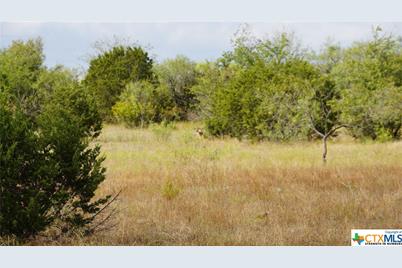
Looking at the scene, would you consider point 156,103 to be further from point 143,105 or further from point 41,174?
point 41,174

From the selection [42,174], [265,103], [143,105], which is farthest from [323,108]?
[42,174]

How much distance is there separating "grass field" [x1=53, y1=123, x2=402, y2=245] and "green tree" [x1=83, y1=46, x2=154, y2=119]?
1.45 ft

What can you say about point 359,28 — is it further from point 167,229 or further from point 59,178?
point 59,178

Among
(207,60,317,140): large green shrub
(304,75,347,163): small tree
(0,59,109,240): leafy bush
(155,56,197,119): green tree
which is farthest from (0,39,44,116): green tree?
(304,75,347,163): small tree

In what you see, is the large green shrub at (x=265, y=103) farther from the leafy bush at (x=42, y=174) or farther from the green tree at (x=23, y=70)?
the leafy bush at (x=42, y=174)

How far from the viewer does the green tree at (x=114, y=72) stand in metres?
7.32

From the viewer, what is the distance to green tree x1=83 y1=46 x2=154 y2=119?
7.32 metres

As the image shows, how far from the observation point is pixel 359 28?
6594 mm

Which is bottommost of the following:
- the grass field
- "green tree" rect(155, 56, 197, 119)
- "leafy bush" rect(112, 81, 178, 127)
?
the grass field

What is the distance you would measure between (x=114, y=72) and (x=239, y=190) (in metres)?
2.31

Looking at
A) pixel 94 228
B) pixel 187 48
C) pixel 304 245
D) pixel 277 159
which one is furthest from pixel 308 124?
pixel 94 228

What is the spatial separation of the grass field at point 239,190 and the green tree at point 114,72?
1.45 feet

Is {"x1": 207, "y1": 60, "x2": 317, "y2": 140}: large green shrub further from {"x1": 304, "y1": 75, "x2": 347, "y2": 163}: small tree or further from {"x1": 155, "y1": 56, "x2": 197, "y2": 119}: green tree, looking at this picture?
{"x1": 155, "y1": 56, "x2": 197, "y2": 119}: green tree

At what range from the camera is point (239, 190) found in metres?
6.81
